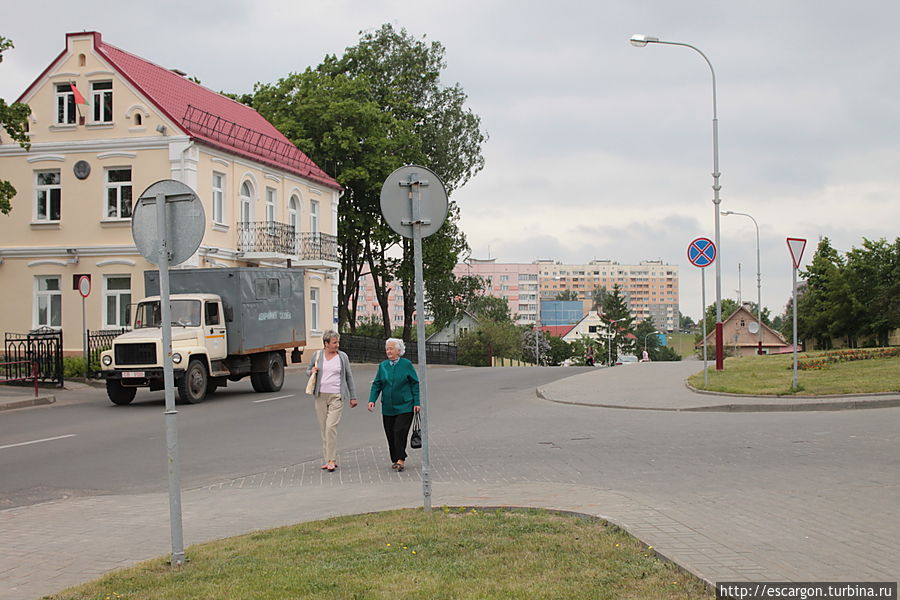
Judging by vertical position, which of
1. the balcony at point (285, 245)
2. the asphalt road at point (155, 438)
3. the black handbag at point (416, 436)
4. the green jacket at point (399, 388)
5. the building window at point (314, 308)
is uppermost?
the balcony at point (285, 245)

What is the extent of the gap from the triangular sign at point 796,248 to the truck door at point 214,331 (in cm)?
1338

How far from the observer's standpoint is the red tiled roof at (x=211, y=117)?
119 feet

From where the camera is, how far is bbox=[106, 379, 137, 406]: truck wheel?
22.4 m

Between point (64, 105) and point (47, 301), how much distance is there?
7.47m

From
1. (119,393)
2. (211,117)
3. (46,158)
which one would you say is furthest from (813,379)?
(46,158)

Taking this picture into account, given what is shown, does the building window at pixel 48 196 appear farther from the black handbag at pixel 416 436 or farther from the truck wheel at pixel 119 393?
the black handbag at pixel 416 436

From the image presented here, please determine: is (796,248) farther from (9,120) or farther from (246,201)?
(246,201)

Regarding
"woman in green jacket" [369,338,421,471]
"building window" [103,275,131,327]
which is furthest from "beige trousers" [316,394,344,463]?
"building window" [103,275,131,327]

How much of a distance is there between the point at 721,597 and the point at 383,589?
185 centimetres

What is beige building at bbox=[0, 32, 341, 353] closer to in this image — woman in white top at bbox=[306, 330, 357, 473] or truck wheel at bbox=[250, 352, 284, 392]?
truck wheel at bbox=[250, 352, 284, 392]

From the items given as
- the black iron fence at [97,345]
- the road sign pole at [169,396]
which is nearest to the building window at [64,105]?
the black iron fence at [97,345]

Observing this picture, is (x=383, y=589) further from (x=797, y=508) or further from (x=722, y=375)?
(x=722, y=375)

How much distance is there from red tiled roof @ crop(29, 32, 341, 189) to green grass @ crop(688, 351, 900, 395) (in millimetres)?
21040

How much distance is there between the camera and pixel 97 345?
104 ft
